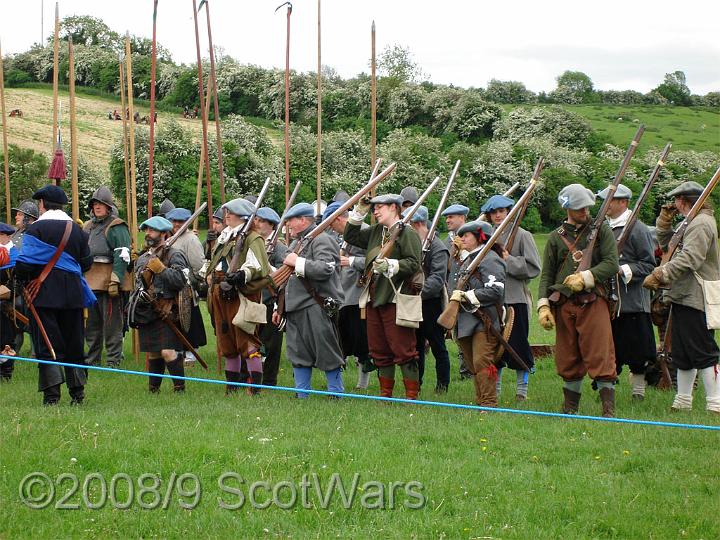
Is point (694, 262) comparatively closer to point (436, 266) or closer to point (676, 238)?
point (676, 238)

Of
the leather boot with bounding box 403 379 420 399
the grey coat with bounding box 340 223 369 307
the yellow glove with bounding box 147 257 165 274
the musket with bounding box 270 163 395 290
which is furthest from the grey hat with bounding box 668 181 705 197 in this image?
the yellow glove with bounding box 147 257 165 274

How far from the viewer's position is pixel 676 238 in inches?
394

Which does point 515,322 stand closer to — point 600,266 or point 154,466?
point 600,266

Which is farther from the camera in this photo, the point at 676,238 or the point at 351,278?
the point at 351,278

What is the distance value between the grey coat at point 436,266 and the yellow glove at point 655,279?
259cm

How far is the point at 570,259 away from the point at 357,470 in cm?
337

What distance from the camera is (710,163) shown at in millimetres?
36375

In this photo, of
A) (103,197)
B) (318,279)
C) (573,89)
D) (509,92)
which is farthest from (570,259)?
(573,89)

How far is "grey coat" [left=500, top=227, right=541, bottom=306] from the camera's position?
11406mm

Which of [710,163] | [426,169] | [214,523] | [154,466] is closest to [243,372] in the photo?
[154,466]

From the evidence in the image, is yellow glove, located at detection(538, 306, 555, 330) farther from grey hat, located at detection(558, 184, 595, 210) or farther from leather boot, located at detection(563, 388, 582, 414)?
grey hat, located at detection(558, 184, 595, 210)

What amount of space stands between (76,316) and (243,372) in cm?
212

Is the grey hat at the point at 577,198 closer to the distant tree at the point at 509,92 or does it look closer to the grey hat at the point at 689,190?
the grey hat at the point at 689,190

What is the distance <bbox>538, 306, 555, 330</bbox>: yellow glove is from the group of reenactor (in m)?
0.02
